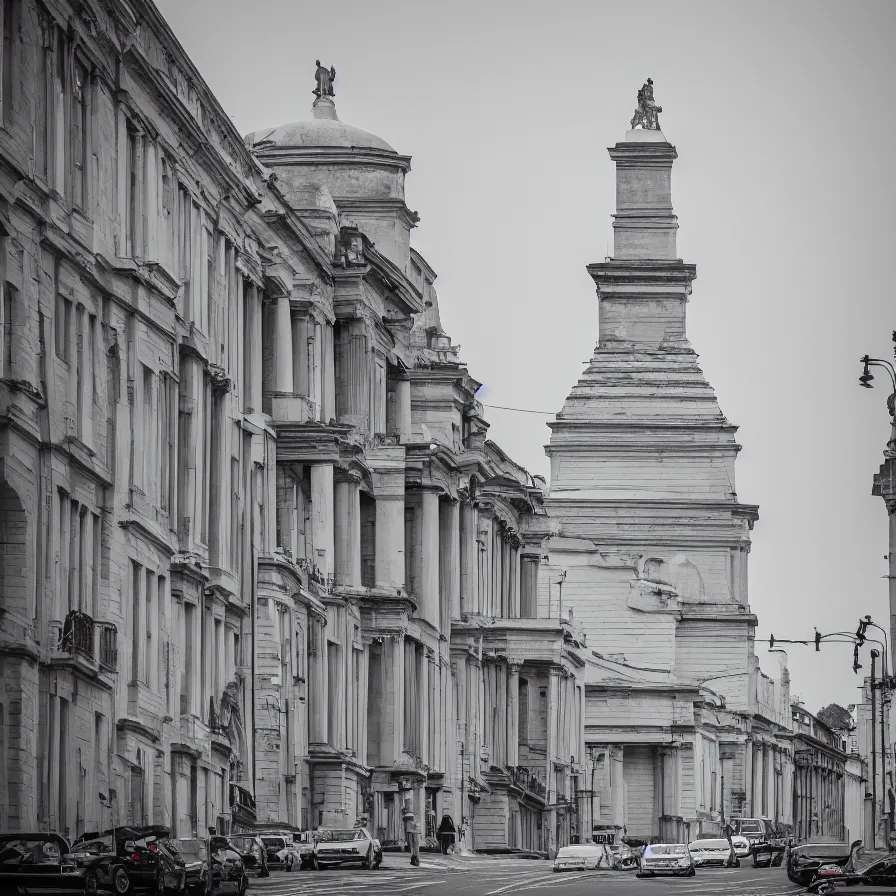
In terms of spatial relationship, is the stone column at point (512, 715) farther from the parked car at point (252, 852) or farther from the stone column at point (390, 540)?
the parked car at point (252, 852)

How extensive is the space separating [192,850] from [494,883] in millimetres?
18487

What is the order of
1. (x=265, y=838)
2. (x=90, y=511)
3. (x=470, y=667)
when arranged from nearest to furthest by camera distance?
(x=90, y=511), (x=265, y=838), (x=470, y=667)

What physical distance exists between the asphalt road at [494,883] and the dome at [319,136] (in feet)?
101

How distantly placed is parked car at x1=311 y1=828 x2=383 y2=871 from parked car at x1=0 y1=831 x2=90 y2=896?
3160cm

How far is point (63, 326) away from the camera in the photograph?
231 feet

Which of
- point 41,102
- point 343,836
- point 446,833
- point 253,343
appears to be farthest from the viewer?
point 446,833

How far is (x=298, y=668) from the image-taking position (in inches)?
3826

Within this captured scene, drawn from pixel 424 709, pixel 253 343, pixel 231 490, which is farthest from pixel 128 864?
pixel 424 709

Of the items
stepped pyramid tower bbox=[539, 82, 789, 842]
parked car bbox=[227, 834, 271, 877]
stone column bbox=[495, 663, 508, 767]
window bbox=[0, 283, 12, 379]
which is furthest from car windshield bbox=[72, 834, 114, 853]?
stepped pyramid tower bbox=[539, 82, 789, 842]

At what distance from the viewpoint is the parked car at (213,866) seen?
58.0 m

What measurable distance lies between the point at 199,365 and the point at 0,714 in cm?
2279

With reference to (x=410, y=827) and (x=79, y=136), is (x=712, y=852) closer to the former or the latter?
(x=410, y=827)

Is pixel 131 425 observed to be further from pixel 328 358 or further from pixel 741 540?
pixel 741 540

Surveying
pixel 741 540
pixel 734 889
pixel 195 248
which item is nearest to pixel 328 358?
pixel 195 248
